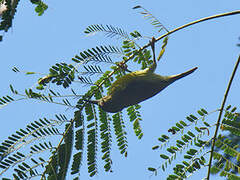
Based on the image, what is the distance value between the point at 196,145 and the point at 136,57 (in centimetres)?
A: 112

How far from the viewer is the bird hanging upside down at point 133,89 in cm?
298

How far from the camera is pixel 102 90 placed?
3500mm

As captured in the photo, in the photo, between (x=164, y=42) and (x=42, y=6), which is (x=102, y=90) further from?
(x=42, y=6)

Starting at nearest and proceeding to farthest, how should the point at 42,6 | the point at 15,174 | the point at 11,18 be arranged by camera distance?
1. the point at 11,18
2. the point at 15,174
3. the point at 42,6

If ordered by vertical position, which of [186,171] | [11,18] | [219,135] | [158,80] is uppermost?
[11,18]

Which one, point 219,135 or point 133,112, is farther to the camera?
point 133,112

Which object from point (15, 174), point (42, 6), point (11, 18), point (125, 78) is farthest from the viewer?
point (42, 6)

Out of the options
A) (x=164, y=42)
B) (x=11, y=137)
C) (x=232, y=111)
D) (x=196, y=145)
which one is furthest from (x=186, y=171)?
(x=11, y=137)

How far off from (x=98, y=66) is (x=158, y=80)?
2.24 feet

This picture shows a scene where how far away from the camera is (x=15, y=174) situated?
2826 mm

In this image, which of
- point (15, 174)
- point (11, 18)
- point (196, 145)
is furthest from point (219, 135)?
point (11, 18)

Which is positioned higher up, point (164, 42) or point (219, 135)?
point (164, 42)

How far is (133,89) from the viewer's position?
9.77 feet

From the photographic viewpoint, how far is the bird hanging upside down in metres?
2.98
